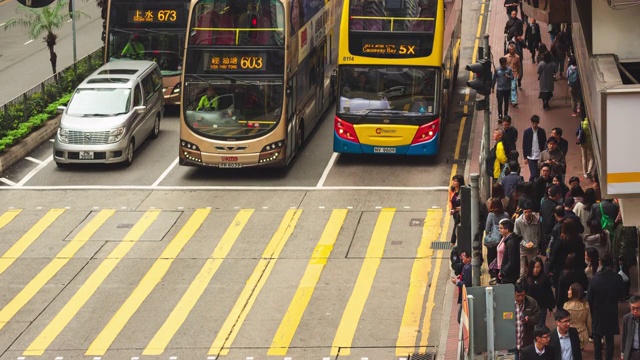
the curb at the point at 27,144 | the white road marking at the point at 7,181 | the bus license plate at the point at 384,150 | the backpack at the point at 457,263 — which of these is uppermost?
the backpack at the point at 457,263

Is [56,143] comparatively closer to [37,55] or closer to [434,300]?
[434,300]

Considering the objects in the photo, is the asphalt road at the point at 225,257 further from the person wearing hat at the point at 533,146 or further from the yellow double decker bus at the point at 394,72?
the person wearing hat at the point at 533,146

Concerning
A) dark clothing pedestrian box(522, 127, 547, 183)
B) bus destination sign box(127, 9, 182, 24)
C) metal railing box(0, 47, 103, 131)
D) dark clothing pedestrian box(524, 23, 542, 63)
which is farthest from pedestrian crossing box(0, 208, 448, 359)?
dark clothing pedestrian box(524, 23, 542, 63)

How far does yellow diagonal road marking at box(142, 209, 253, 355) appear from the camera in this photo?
23.4 m

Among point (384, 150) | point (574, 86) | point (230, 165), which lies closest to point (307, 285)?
point (230, 165)

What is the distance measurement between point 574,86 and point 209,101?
9.10m

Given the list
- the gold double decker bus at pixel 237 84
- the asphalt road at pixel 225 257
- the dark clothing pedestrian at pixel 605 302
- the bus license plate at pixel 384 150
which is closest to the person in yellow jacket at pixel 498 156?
the asphalt road at pixel 225 257

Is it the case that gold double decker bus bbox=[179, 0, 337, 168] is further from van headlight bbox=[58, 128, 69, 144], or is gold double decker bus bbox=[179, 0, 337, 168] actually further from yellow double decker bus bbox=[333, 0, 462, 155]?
van headlight bbox=[58, 128, 69, 144]

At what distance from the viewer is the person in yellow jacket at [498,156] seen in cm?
2812

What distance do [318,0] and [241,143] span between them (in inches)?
248

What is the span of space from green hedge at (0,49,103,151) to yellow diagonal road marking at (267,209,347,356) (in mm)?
9904

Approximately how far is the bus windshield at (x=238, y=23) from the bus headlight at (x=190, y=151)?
2.38 meters

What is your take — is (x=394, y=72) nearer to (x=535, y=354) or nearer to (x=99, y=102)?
(x=99, y=102)

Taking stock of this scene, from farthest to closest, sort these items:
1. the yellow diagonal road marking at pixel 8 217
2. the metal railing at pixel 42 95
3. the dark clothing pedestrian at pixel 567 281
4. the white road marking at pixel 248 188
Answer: the metal railing at pixel 42 95 → the white road marking at pixel 248 188 → the yellow diagonal road marking at pixel 8 217 → the dark clothing pedestrian at pixel 567 281
